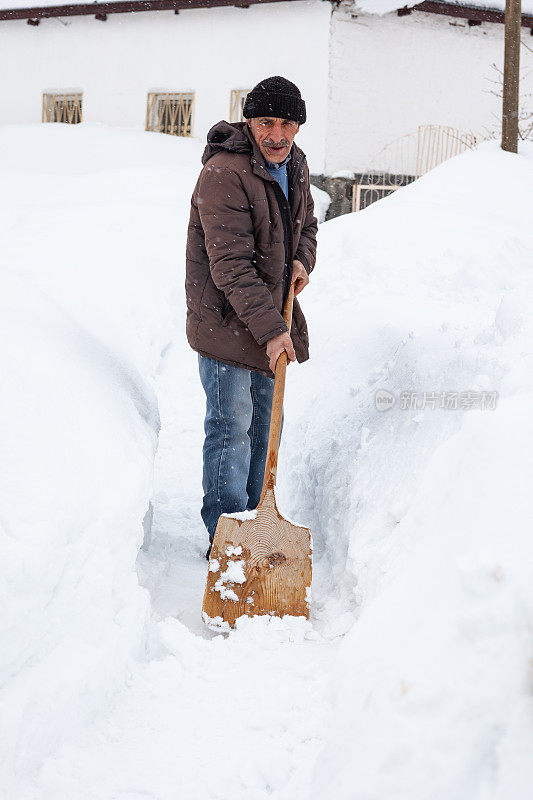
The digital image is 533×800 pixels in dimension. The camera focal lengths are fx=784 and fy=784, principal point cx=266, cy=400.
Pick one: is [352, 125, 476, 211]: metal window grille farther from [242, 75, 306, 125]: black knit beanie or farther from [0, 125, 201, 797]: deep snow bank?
[242, 75, 306, 125]: black knit beanie

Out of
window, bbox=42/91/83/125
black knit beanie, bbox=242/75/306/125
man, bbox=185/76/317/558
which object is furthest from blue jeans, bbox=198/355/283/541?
window, bbox=42/91/83/125

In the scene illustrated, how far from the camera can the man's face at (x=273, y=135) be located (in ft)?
9.43

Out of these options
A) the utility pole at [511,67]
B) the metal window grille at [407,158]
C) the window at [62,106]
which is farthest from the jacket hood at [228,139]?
the window at [62,106]

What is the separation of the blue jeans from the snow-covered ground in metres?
0.28

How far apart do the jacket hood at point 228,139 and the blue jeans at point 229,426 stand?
31.3 inches

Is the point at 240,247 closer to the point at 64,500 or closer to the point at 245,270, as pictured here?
the point at 245,270

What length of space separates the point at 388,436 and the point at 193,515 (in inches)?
42.0

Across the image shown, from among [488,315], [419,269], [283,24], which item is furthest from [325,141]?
[488,315]

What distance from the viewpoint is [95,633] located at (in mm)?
2209

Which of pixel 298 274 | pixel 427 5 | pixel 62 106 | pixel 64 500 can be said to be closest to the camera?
pixel 64 500

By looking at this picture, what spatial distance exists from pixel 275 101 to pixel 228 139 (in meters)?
0.22

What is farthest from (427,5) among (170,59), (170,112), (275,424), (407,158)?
(275,424)

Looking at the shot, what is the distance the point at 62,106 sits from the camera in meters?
13.8

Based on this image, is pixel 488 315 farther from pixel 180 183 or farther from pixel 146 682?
pixel 180 183
